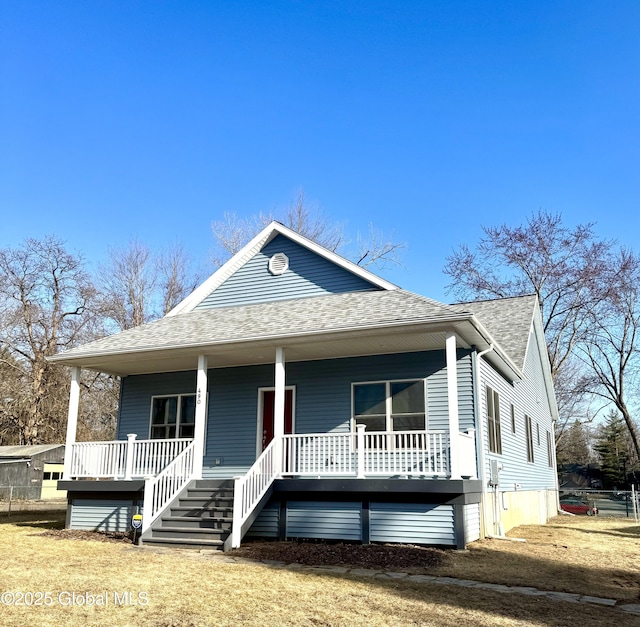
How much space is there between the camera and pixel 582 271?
103 feet

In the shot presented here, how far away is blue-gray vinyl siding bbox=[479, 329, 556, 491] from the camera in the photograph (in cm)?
1448

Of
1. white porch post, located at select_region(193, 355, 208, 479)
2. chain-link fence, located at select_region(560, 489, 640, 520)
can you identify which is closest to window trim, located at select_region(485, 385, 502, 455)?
white porch post, located at select_region(193, 355, 208, 479)

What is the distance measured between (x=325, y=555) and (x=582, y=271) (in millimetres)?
25833

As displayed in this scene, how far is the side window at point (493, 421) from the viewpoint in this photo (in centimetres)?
1391

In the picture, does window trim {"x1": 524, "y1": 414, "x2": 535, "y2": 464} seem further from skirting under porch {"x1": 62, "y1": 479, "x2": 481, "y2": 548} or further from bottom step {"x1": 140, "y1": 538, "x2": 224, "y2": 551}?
bottom step {"x1": 140, "y1": 538, "x2": 224, "y2": 551}

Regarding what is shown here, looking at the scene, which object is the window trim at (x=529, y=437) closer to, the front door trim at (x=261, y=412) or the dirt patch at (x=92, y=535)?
the front door trim at (x=261, y=412)

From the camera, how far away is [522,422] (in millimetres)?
18797

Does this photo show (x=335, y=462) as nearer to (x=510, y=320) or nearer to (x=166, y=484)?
(x=166, y=484)

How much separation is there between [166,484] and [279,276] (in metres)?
6.01

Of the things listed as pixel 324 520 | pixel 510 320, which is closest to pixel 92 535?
pixel 324 520

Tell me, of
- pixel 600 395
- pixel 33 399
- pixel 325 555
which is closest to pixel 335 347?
pixel 325 555

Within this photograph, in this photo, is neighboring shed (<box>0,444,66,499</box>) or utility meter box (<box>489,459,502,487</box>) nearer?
utility meter box (<box>489,459,502,487</box>)

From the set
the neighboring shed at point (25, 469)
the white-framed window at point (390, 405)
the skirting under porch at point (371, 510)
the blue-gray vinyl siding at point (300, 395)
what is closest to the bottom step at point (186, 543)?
the skirting under porch at point (371, 510)

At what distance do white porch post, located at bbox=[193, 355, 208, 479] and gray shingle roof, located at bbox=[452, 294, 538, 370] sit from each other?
723 centimetres
